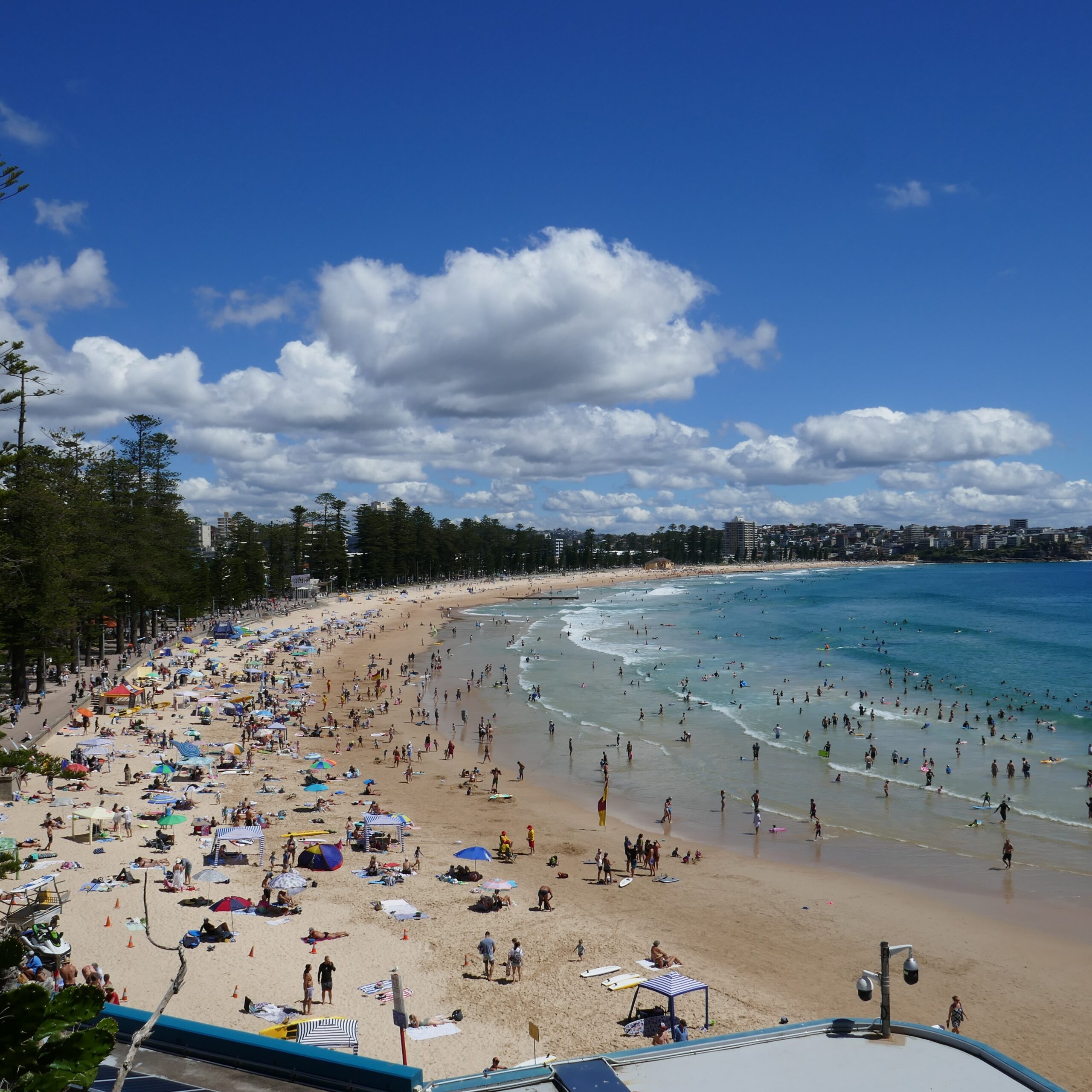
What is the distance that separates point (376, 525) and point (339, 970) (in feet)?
296

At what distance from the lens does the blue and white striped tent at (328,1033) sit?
11.1 m

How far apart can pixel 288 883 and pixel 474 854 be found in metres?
4.03

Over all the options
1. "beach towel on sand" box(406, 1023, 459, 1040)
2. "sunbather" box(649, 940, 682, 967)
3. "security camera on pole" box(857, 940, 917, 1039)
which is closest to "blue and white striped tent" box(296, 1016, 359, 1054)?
"beach towel on sand" box(406, 1023, 459, 1040)

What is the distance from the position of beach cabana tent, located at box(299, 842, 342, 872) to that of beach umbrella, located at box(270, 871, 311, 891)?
1.63m

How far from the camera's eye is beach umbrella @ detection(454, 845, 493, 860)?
59.2ft

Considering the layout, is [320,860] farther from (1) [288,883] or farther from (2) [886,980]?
(2) [886,980]

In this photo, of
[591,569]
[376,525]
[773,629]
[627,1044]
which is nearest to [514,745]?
[627,1044]

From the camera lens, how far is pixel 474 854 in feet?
59.8

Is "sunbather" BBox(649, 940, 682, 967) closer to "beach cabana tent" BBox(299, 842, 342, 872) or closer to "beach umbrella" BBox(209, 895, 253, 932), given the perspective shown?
"beach cabana tent" BBox(299, 842, 342, 872)

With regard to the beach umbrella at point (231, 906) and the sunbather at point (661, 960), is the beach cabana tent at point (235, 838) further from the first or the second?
the sunbather at point (661, 960)

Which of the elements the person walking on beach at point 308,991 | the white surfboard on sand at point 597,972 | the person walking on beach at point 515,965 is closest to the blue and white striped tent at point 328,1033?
the person walking on beach at point 308,991

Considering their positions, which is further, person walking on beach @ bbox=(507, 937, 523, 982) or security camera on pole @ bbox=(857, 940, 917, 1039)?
person walking on beach @ bbox=(507, 937, 523, 982)

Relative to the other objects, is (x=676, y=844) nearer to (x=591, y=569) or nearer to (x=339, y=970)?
(x=339, y=970)

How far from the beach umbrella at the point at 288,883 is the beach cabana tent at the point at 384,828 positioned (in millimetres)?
3486
